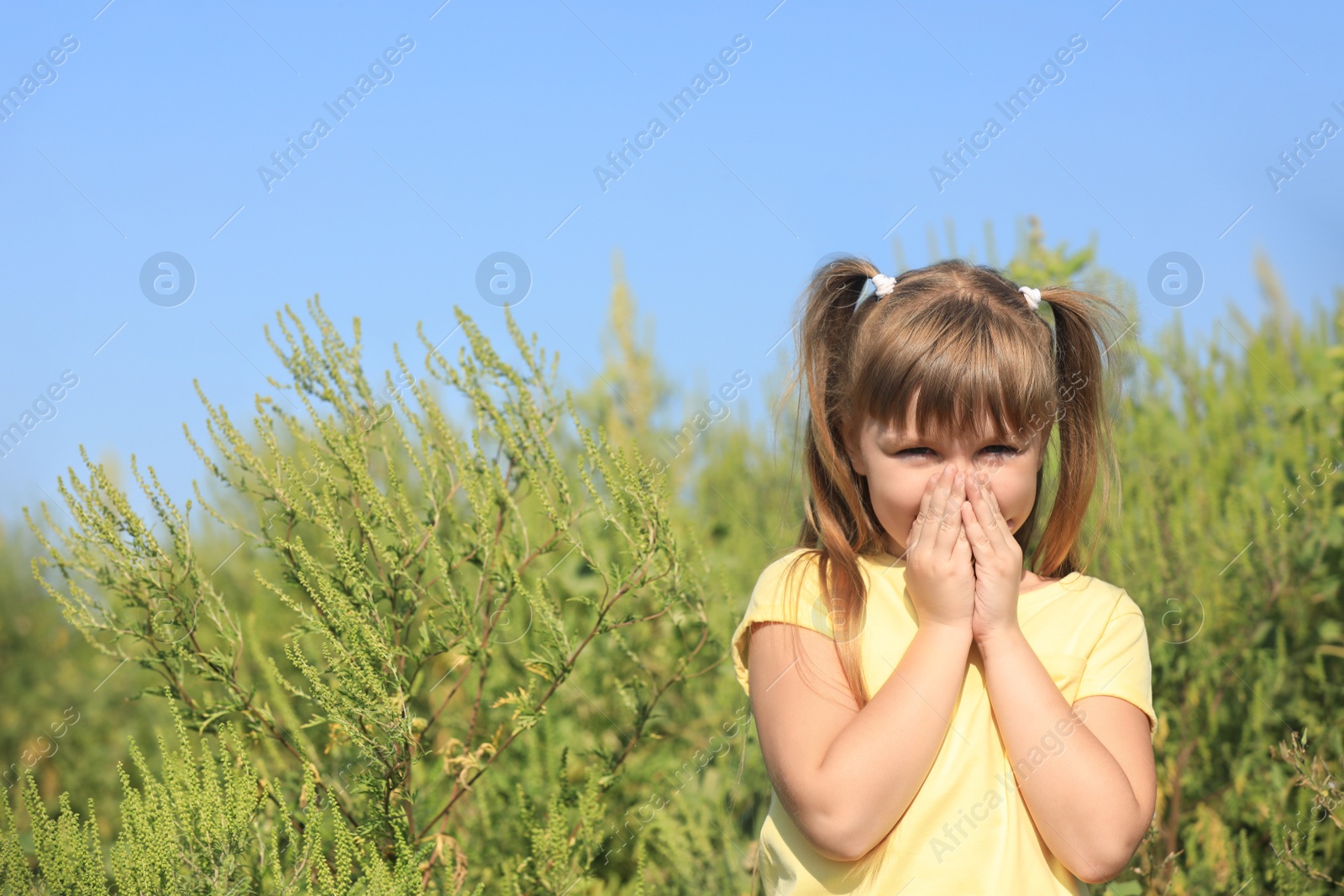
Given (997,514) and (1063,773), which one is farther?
(997,514)

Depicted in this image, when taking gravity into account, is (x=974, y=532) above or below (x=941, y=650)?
above

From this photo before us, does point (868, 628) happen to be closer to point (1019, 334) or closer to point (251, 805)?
point (1019, 334)

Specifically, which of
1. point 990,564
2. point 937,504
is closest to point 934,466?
point 937,504

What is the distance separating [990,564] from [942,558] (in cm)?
8

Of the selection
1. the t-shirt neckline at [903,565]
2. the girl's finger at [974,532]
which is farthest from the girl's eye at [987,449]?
the t-shirt neckline at [903,565]

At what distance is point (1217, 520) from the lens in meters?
3.48

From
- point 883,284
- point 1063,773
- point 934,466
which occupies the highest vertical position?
point 883,284

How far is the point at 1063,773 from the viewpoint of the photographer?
1625 mm

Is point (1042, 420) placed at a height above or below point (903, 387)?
below

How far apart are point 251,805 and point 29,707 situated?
3281 millimetres

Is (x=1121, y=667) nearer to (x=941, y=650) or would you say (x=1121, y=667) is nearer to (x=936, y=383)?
(x=941, y=650)

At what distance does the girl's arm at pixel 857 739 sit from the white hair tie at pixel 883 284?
0.68m

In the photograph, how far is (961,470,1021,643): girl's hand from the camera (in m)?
1.71

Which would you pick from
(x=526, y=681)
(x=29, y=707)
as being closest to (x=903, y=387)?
(x=526, y=681)
